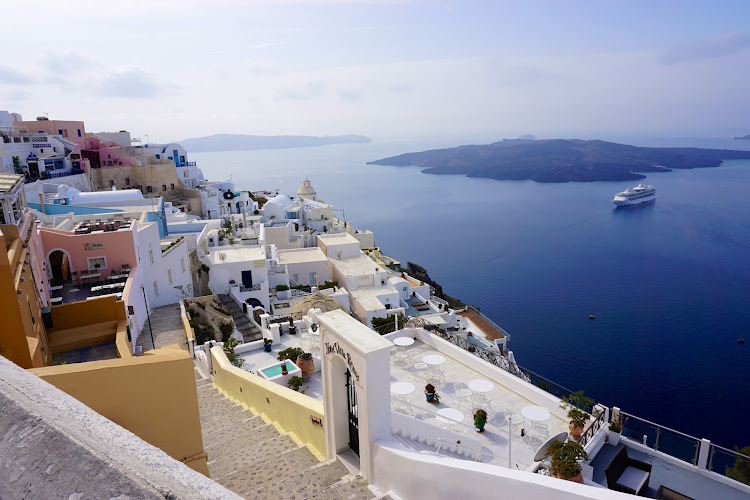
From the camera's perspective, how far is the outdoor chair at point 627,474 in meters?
8.96

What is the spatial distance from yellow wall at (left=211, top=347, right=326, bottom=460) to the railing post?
7.21m

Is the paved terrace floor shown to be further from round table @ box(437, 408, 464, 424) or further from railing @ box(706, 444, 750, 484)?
railing @ box(706, 444, 750, 484)

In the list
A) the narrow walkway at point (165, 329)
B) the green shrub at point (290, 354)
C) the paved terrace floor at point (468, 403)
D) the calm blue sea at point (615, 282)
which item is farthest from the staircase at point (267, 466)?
the calm blue sea at point (615, 282)

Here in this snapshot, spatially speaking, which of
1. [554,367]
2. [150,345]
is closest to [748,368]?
[554,367]

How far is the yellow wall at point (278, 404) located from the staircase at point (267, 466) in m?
0.21

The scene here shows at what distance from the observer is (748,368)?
3478cm

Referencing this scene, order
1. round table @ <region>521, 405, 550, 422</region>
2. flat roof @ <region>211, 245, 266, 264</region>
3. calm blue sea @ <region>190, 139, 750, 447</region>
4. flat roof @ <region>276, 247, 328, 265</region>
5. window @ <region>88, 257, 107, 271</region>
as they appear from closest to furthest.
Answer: round table @ <region>521, 405, 550, 422</region>, window @ <region>88, 257, 107, 271</region>, flat roof @ <region>211, 245, 266, 264</region>, flat roof @ <region>276, 247, 328, 265</region>, calm blue sea @ <region>190, 139, 750, 447</region>

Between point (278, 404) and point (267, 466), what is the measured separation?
2.40 metres

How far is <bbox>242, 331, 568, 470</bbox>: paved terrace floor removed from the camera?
10.3m

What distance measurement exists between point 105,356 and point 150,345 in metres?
4.81

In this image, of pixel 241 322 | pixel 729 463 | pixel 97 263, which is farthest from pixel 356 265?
pixel 729 463

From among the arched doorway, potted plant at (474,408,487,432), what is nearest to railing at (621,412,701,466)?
potted plant at (474,408,487,432)

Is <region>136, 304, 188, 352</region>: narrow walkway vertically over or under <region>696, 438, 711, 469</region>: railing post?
over

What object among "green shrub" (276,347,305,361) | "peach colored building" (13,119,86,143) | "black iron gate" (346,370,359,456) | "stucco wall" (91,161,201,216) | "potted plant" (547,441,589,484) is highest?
"peach colored building" (13,119,86,143)
